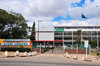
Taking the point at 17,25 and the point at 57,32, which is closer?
the point at 17,25

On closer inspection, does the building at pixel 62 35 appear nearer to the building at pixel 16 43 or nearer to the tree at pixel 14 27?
the tree at pixel 14 27

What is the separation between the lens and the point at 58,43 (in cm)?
9725

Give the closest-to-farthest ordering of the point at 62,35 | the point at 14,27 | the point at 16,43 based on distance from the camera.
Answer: the point at 16,43 < the point at 14,27 < the point at 62,35

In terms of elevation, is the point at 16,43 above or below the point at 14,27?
below

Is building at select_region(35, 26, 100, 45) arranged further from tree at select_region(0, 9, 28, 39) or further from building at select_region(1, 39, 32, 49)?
building at select_region(1, 39, 32, 49)

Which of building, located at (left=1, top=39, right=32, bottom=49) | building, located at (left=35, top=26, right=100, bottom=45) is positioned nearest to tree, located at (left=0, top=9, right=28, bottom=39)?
building, located at (left=1, top=39, right=32, bottom=49)

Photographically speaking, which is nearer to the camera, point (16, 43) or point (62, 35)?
point (16, 43)

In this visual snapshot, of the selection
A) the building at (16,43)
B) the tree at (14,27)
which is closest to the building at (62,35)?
the tree at (14,27)

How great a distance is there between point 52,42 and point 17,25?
4630 centimetres

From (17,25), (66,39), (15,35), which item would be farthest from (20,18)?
(66,39)

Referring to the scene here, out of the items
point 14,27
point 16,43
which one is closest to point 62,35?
point 14,27

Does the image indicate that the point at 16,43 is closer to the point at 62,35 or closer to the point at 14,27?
the point at 14,27

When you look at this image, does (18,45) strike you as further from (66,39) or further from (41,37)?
(66,39)

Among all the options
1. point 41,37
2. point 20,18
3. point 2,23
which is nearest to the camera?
point 2,23
